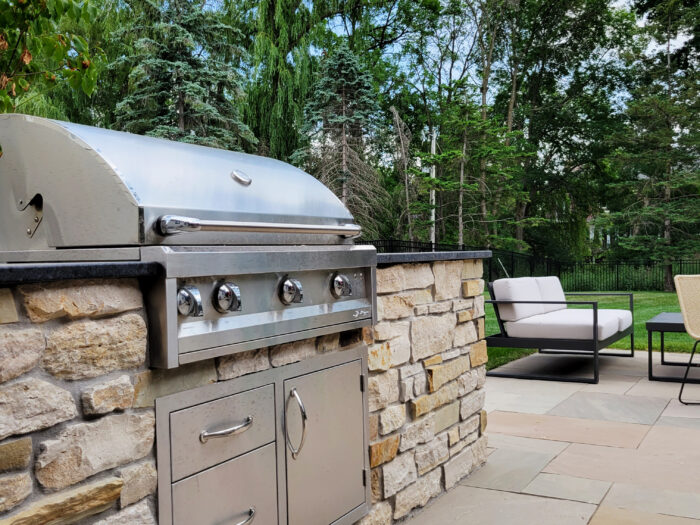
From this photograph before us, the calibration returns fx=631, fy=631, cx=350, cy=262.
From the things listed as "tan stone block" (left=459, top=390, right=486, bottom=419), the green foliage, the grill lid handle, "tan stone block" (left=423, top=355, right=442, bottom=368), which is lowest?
"tan stone block" (left=459, top=390, right=486, bottom=419)

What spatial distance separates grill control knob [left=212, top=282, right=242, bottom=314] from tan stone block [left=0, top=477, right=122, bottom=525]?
483mm

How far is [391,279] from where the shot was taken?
2.59m

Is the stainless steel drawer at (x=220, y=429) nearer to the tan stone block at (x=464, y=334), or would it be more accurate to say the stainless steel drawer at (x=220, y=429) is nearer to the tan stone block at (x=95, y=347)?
the tan stone block at (x=95, y=347)

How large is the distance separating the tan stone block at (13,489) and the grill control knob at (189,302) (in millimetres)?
497

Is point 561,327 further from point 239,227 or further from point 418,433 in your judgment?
point 239,227

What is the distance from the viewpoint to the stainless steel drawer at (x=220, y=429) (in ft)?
5.17

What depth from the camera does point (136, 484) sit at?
1.46 metres

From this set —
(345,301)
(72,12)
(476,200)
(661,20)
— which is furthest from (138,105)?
(661,20)

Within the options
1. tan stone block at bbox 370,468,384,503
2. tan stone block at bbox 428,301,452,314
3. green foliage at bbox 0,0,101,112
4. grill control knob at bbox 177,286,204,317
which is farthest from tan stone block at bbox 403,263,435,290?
green foliage at bbox 0,0,101,112

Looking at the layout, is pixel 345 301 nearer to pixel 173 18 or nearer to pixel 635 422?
pixel 635 422

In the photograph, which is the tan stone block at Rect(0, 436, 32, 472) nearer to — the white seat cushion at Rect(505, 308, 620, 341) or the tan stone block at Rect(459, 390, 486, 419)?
the tan stone block at Rect(459, 390, 486, 419)

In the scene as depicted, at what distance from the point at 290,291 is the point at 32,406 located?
2.76ft

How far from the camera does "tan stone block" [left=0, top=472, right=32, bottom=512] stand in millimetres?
1187

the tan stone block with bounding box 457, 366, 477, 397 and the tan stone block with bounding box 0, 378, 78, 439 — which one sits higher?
the tan stone block with bounding box 0, 378, 78, 439
